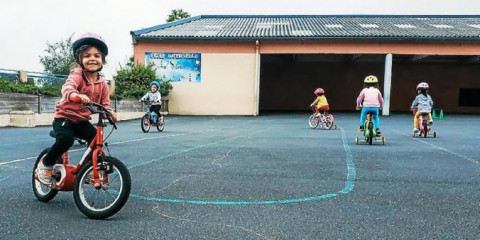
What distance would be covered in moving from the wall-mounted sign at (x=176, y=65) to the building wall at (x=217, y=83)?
24cm

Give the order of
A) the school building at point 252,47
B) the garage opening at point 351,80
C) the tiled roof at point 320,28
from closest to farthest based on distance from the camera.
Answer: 1. the tiled roof at point 320,28
2. the school building at point 252,47
3. the garage opening at point 351,80

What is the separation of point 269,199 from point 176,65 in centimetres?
1973

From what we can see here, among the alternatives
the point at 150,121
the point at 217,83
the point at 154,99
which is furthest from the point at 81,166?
the point at 217,83

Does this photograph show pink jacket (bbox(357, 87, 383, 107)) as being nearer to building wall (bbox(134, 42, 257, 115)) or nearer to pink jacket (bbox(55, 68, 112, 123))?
pink jacket (bbox(55, 68, 112, 123))

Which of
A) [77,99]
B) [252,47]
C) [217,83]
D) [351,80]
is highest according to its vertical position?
[252,47]

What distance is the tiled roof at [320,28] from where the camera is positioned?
22578 mm

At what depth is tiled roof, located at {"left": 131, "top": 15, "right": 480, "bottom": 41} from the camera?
889 inches

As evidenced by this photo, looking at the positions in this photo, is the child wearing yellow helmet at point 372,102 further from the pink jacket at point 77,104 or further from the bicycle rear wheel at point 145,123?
the pink jacket at point 77,104

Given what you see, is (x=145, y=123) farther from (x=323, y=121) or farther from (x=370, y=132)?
(x=370, y=132)

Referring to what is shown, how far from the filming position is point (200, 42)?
23.0 meters

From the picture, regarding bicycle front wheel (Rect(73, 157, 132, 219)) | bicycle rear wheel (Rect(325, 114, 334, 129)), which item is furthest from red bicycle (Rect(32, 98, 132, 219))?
bicycle rear wheel (Rect(325, 114, 334, 129))

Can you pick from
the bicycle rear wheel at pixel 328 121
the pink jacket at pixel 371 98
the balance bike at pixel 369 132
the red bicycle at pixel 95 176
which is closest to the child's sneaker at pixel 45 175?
the red bicycle at pixel 95 176

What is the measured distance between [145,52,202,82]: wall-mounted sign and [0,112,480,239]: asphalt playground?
15.8 meters

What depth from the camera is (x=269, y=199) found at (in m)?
4.21
